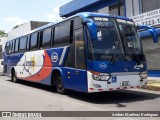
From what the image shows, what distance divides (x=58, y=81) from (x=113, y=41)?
3564 millimetres

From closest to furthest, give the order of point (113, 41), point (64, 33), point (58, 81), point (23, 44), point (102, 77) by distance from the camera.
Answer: point (102, 77) < point (113, 41) < point (64, 33) < point (58, 81) < point (23, 44)

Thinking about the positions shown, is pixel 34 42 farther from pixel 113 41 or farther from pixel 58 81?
pixel 113 41

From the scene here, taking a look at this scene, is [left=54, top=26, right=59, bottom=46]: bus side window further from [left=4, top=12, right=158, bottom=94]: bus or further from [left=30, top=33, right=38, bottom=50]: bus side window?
[left=30, top=33, right=38, bottom=50]: bus side window

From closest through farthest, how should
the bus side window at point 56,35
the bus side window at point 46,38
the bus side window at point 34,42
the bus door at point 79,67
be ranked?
the bus door at point 79,67, the bus side window at point 56,35, the bus side window at point 46,38, the bus side window at point 34,42

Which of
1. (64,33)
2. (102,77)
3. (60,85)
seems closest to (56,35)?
(64,33)

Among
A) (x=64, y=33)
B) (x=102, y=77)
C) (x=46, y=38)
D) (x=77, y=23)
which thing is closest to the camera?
(x=102, y=77)

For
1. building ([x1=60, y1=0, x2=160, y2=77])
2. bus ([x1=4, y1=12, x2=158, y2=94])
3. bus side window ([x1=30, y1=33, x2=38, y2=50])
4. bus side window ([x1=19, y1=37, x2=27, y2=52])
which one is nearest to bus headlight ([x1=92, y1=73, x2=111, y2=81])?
bus ([x1=4, y1=12, x2=158, y2=94])

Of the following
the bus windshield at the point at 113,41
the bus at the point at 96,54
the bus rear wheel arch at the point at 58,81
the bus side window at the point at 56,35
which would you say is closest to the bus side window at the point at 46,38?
the bus at the point at 96,54

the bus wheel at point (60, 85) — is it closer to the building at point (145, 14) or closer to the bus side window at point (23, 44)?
the bus side window at point (23, 44)

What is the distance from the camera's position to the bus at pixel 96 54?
10453 millimetres

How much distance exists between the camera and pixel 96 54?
10.5m

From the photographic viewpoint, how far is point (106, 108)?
31.5ft

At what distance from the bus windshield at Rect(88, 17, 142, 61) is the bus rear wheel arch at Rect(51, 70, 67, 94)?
2866mm

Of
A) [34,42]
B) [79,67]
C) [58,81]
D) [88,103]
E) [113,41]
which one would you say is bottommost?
[88,103]
